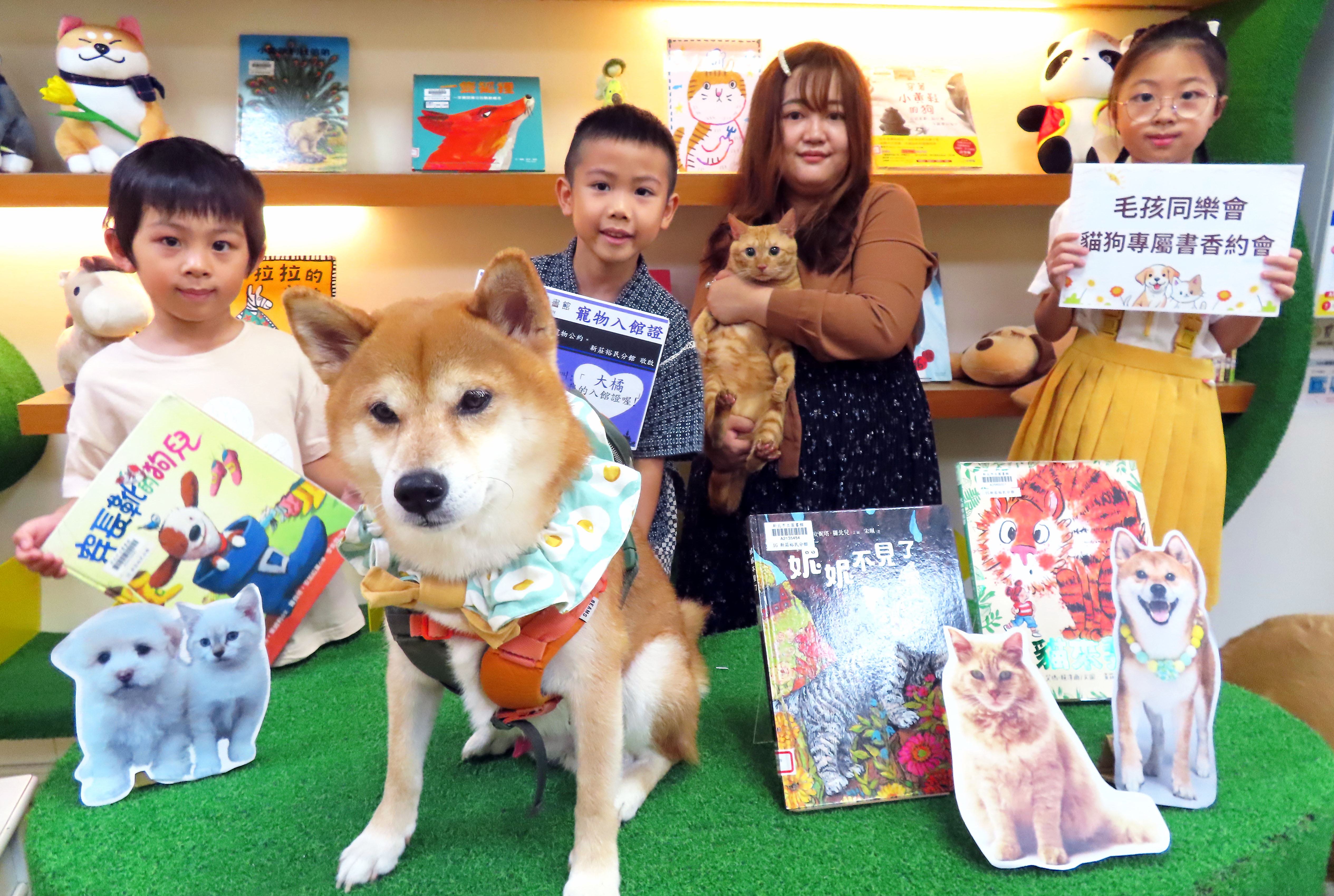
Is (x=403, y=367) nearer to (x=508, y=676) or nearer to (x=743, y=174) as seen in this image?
(x=508, y=676)

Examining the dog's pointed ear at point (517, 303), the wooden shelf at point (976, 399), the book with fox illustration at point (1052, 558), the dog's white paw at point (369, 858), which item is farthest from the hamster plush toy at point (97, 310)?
the book with fox illustration at point (1052, 558)

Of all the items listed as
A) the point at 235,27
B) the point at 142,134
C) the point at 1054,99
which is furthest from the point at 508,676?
the point at 1054,99

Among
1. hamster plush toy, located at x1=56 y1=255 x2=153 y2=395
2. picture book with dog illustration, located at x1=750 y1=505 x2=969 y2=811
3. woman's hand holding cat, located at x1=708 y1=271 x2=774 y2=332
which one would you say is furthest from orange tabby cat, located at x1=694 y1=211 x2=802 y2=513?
hamster plush toy, located at x1=56 y1=255 x2=153 y2=395

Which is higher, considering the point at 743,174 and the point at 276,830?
the point at 743,174

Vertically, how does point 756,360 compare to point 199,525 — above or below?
above

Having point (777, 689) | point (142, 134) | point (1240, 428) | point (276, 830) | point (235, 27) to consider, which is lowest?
point (276, 830)

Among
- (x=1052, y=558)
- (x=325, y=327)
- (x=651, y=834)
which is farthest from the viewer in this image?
(x=1052, y=558)

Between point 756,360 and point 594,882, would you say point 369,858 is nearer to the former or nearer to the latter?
point 594,882

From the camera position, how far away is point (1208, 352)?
1.63m

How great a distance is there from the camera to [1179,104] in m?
1.50

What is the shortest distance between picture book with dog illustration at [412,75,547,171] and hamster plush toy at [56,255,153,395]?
733mm

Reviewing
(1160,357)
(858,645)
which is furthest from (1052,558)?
(1160,357)

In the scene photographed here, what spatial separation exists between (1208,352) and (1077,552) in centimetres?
64

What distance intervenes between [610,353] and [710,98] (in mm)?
1061
